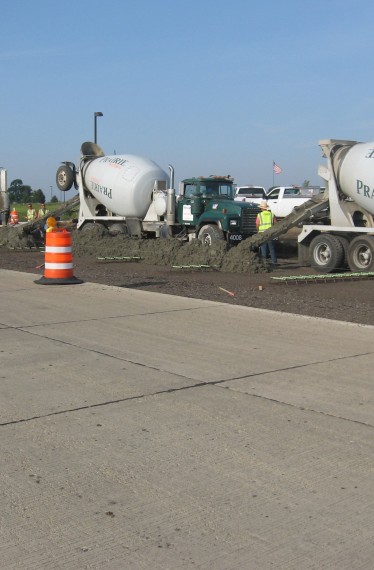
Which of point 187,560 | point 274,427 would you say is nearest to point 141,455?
point 274,427

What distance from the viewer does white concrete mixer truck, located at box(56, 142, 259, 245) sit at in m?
22.5

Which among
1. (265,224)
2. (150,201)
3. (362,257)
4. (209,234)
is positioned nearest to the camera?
(362,257)

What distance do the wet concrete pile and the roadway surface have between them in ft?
29.0

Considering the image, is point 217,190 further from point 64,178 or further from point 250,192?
point 250,192

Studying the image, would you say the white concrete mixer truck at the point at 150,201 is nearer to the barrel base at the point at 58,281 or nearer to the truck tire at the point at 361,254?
the truck tire at the point at 361,254

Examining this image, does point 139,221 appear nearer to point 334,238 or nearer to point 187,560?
point 334,238

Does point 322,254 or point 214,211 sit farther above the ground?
point 214,211

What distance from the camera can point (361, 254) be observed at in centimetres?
1784

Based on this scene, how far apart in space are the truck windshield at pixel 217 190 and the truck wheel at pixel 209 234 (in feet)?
4.30

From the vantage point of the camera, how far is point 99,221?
2852cm

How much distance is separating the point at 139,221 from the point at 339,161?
942 cm

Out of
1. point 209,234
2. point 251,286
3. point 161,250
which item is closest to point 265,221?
point 209,234

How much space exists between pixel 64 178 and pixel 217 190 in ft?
27.8

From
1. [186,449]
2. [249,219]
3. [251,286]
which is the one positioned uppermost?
[249,219]
